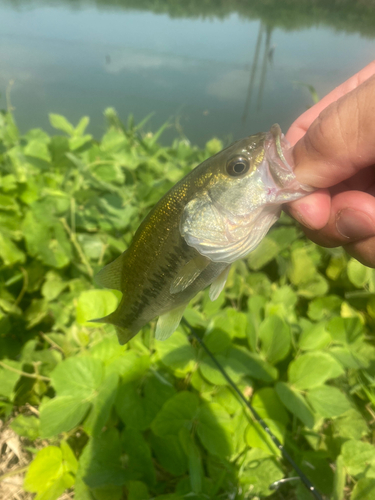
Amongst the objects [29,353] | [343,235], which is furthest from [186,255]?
[29,353]

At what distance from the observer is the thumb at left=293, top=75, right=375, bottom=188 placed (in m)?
0.61

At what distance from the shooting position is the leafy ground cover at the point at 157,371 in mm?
892

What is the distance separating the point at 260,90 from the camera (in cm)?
484

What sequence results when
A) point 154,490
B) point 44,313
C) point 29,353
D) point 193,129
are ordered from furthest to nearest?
point 193,129
point 44,313
point 29,353
point 154,490

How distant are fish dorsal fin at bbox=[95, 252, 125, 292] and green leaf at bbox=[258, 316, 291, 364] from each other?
0.54 m

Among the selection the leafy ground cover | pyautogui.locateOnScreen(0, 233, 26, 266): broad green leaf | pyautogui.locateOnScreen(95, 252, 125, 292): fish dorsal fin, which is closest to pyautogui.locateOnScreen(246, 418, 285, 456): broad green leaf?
the leafy ground cover

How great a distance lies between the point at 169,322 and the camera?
847 millimetres

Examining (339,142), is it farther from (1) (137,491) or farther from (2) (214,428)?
(1) (137,491)

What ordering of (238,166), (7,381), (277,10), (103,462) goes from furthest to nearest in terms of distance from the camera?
(277,10) < (7,381) < (103,462) < (238,166)

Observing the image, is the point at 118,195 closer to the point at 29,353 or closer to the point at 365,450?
the point at 29,353

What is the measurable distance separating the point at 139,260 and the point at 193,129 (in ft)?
11.2

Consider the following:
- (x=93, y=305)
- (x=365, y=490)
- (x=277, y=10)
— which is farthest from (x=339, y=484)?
(x=277, y=10)

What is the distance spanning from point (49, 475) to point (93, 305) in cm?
54

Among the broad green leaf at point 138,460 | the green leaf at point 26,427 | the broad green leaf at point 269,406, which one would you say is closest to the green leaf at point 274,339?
the broad green leaf at point 269,406
